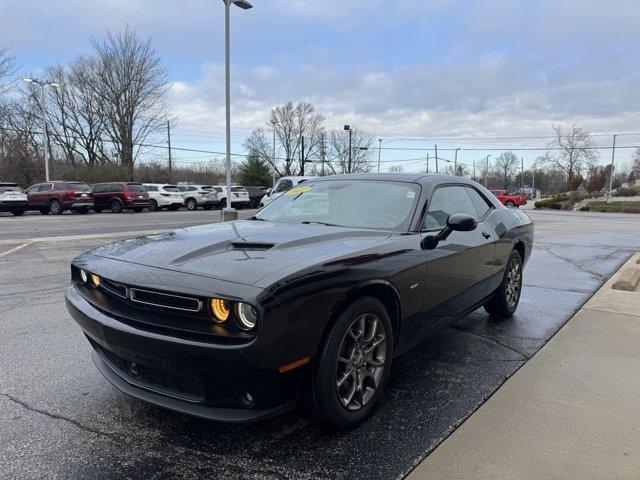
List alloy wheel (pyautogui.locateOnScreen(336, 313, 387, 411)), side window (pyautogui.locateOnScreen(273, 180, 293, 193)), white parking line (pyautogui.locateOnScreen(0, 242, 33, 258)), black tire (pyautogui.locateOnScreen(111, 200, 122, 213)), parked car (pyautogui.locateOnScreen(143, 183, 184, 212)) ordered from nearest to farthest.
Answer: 1. alloy wheel (pyautogui.locateOnScreen(336, 313, 387, 411))
2. white parking line (pyautogui.locateOnScreen(0, 242, 33, 258))
3. side window (pyautogui.locateOnScreen(273, 180, 293, 193))
4. black tire (pyautogui.locateOnScreen(111, 200, 122, 213))
5. parked car (pyautogui.locateOnScreen(143, 183, 184, 212))

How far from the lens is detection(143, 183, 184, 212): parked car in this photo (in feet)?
95.6

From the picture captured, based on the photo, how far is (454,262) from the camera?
373 centimetres

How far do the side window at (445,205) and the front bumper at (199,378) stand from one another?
1798 millimetres

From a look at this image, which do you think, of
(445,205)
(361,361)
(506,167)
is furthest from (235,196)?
(506,167)

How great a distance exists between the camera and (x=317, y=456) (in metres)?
2.55

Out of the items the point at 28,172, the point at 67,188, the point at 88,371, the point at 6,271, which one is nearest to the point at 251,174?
the point at 28,172

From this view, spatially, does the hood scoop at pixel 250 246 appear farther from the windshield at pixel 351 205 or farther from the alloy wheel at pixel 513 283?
the alloy wheel at pixel 513 283

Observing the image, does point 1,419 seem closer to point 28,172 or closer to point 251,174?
point 28,172

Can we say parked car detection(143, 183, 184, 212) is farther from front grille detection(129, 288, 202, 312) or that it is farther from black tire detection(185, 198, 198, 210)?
front grille detection(129, 288, 202, 312)

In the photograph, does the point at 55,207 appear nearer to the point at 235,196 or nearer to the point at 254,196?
the point at 235,196

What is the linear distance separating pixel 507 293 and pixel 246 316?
365 cm

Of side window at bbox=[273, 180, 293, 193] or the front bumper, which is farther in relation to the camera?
side window at bbox=[273, 180, 293, 193]

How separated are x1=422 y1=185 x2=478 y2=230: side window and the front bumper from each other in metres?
1.80

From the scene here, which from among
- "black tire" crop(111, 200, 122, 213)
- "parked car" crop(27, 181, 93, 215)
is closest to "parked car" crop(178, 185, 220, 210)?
"black tire" crop(111, 200, 122, 213)
